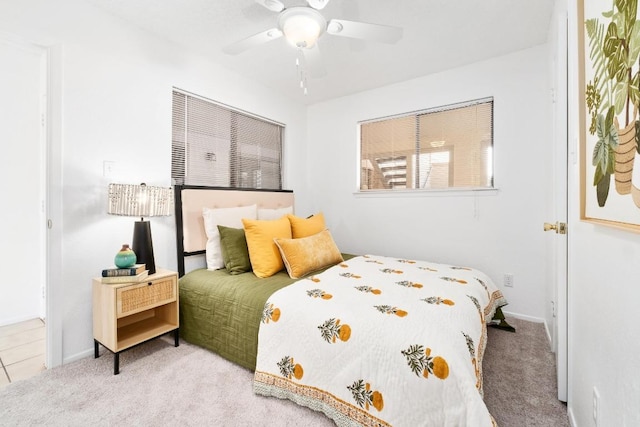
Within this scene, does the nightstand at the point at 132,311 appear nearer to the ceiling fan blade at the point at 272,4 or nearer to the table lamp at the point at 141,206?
the table lamp at the point at 141,206

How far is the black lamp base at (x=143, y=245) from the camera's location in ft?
6.70

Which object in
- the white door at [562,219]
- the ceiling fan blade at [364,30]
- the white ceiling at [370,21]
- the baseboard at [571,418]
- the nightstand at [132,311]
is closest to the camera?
the baseboard at [571,418]

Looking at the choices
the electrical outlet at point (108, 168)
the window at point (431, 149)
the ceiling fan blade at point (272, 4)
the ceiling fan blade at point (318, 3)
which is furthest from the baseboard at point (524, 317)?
the electrical outlet at point (108, 168)

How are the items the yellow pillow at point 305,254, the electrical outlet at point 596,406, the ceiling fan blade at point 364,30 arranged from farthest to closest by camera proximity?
1. the yellow pillow at point 305,254
2. the ceiling fan blade at point 364,30
3. the electrical outlet at point 596,406

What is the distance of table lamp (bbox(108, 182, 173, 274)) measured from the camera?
6.17 ft

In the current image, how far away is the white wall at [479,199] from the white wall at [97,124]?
2.08 metres

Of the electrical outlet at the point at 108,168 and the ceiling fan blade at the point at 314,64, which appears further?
the ceiling fan blade at the point at 314,64

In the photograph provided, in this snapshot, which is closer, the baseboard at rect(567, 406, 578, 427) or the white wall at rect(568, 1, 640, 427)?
the white wall at rect(568, 1, 640, 427)

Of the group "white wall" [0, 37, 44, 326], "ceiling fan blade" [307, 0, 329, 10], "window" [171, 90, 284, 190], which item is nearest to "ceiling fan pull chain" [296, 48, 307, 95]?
"window" [171, 90, 284, 190]

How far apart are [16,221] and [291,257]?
2.71m

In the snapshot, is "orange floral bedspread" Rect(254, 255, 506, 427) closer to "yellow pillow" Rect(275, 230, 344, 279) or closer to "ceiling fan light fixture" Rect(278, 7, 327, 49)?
"yellow pillow" Rect(275, 230, 344, 279)

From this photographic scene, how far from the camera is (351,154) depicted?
3639 mm

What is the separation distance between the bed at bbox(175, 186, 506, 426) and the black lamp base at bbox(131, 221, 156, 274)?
32 cm

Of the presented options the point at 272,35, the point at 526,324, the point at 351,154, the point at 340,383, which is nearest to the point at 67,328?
the point at 340,383
